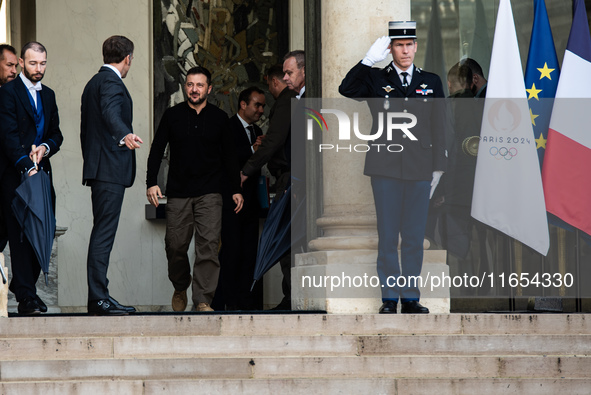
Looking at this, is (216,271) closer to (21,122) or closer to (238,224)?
(238,224)

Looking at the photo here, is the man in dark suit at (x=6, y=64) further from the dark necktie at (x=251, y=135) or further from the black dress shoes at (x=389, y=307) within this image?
the black dress shoes at (x=389, y=307)

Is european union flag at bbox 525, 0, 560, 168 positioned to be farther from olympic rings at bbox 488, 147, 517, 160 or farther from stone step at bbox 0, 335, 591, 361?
stone step at bbox 0, 335, 591, 361

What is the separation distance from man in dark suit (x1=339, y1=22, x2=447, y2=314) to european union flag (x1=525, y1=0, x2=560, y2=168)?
5.77 ft

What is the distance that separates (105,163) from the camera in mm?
8695

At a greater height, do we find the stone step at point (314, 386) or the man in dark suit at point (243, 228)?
the man in dark suit at point (243, 228)

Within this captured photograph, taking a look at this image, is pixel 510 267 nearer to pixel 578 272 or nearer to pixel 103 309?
pixel 578 272

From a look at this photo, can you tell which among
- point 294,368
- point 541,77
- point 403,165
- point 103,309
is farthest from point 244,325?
point 541,77

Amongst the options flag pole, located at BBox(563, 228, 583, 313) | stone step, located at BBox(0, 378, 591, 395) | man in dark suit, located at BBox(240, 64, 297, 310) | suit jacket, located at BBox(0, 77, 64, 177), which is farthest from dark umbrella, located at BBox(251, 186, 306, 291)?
stone step, located at BBox(0, 378, 591, 395)

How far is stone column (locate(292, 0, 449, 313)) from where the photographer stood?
9.00 meters

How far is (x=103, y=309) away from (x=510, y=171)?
141 inches

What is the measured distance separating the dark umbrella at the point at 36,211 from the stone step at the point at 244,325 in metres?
0.76

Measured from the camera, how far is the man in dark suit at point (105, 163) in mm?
8586

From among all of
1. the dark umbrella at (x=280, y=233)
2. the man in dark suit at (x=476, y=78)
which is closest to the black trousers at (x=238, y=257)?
the dark umbrella at (x=280, y=233)

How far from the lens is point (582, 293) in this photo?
11148 millimetres
